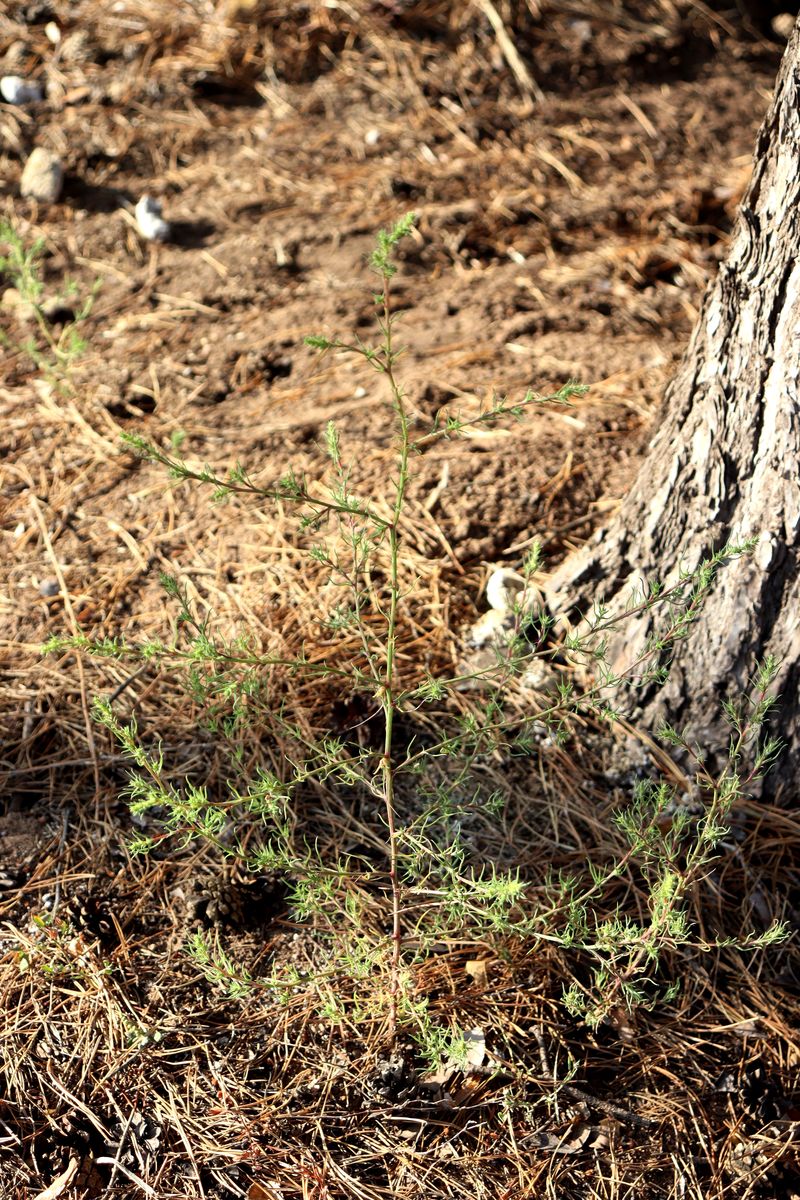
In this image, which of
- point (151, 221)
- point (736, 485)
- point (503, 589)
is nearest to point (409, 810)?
point (503, 589)

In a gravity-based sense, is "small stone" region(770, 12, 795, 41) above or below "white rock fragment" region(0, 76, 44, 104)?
→ above

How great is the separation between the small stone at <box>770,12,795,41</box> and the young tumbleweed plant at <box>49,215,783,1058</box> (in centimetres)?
373

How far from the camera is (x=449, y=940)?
2047 millimetres

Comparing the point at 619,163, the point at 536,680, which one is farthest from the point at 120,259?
the point at 536,680

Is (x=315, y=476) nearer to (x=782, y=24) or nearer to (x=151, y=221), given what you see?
(x=151, y=221)

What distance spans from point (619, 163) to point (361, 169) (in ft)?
3.58

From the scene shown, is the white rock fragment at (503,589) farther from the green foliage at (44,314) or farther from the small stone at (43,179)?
the small stone at (43,179)

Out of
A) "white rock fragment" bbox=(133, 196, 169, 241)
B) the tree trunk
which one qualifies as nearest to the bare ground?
"white rock fragment" bbox=(133, 196, 169, 241)

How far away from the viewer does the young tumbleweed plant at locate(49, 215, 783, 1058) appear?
1.70m

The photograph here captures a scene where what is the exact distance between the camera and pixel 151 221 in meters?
3.74

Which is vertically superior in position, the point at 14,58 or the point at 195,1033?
the point at 14,58

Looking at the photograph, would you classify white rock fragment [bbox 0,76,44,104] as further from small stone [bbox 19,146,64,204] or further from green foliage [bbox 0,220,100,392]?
green foliage [bbox 0,220,100,392]

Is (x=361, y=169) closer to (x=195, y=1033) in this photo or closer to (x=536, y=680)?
(x=536, y=680)

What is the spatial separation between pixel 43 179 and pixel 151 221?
1.69 ft
